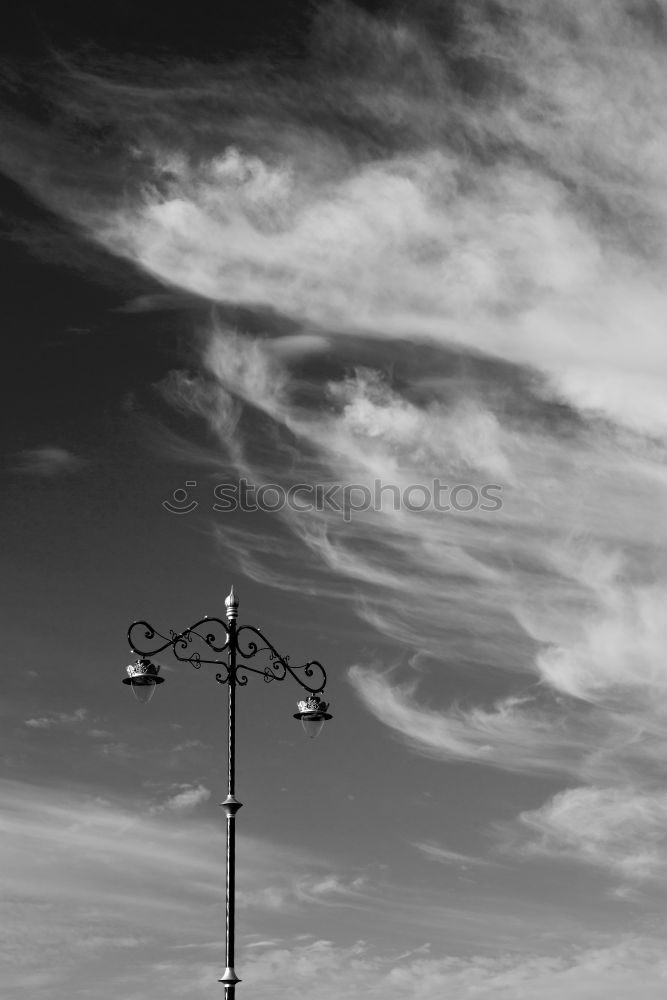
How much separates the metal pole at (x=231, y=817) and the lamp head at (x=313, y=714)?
74.6 inches

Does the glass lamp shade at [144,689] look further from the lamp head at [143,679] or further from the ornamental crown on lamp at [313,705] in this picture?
the ornamental crown on lamp at [313,705]

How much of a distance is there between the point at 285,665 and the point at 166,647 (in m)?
2.28

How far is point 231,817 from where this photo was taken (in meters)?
24.5

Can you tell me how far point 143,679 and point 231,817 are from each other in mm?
2724

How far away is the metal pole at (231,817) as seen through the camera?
23.5 m

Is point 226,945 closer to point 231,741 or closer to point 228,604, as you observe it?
point 231,741

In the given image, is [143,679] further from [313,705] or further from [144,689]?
[313,705]

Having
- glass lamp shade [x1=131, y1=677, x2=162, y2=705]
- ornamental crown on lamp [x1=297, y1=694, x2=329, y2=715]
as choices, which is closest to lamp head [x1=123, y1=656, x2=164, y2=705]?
glass lamp shade [x1=131, y1=677, x2=162, y2=705]

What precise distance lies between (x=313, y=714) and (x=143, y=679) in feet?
10.2

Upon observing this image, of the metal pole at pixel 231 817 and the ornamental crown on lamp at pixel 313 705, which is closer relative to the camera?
the metal pole at pixel 231 817

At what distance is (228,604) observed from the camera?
85.0 feet

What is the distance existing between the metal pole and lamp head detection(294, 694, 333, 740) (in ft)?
6.22

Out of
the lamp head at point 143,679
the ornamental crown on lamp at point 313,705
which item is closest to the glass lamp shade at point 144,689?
the lamp head at point 143,679

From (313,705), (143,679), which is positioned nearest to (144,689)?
(143,679)
